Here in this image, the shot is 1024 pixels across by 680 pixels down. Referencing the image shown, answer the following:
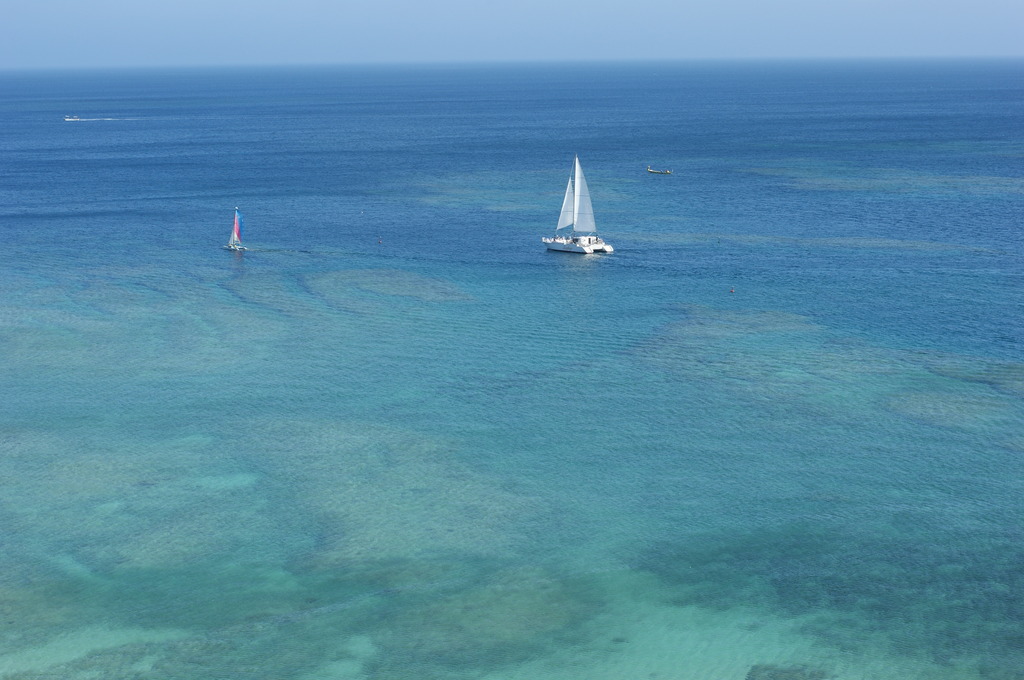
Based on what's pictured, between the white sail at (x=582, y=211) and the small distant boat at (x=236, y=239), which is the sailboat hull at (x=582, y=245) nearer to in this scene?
the white sail at (x=582, y=211)

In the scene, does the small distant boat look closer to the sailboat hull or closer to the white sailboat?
the white sailboat

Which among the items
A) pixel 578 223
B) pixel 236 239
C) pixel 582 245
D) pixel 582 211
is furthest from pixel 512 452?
pixel 236 239

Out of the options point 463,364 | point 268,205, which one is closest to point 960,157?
point 268,205

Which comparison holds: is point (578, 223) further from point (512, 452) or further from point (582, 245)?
point (512, 452)

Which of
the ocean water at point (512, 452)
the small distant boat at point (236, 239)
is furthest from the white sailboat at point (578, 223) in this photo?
the small distant boat at point (236, 239)

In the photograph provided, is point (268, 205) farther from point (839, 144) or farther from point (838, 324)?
point (839, 144)

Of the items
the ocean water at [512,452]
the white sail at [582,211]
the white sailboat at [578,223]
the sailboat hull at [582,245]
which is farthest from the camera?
the white sail at [582,211]
